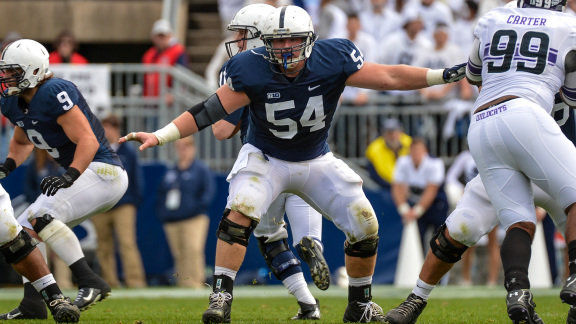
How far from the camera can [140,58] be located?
58.4ft

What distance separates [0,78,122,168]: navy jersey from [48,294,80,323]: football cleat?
1321mm

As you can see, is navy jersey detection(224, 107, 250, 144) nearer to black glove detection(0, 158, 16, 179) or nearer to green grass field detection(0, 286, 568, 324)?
green grass field detection(0, 286, 568, 324)

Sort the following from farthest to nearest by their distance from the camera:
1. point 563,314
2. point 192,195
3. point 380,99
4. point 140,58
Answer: point 140,58 < point 380,99 < point 192,195 < point 563,314

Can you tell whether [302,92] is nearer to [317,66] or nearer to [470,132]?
[317,66]

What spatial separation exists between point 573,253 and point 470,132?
0.89 m

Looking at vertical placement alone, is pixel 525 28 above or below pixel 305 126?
above

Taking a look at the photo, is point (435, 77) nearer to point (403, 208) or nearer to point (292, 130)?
point (292, 130)

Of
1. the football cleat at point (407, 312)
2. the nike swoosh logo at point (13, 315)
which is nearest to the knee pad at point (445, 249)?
the football cleat at point (407, 312)

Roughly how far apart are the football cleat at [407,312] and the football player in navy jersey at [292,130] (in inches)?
15.2

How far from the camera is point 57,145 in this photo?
762 cm

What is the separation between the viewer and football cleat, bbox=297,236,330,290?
719cm

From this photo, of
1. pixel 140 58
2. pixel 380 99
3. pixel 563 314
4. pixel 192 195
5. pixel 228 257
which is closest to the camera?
pixel 228 257

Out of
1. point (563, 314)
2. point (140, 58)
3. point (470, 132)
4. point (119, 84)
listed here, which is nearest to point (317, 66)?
point (470, 132)

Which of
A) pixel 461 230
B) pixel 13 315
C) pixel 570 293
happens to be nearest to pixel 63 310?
pixel 13 315
